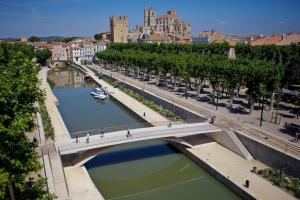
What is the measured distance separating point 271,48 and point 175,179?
4725cm

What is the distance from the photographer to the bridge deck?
78.7 ft

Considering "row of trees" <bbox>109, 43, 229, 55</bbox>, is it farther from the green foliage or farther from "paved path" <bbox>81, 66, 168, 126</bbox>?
"paved path" <bbox>81, 66, 168, 126</bbox>

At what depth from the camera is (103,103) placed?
53.2 meters

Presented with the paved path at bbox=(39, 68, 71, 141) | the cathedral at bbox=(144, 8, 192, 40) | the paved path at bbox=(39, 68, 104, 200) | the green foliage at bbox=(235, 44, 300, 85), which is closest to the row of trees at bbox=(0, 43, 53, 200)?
the paved path at bbox=(39, 68, 104, 200)

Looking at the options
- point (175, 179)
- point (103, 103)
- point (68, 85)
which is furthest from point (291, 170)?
point (68, 85)

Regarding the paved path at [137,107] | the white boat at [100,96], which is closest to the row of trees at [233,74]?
the paved path at [137,107]

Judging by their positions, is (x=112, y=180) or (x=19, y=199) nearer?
(x=19, y=199)

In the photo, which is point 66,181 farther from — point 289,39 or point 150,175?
point 289,39

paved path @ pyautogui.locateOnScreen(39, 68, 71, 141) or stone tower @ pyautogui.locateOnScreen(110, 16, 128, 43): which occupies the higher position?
stone tower @ pyautogui.locateOnScreen(110, 16, 128, 43)

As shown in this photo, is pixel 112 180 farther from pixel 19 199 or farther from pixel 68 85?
pixel 68 85

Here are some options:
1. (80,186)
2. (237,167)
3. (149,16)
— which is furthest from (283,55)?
(149,16)

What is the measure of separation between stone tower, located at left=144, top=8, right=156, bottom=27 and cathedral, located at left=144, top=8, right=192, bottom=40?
2.20 meters

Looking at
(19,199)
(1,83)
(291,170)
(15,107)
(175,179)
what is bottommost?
(175,179)

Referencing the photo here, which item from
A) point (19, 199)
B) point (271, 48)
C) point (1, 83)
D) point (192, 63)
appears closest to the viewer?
point (1, 83)
